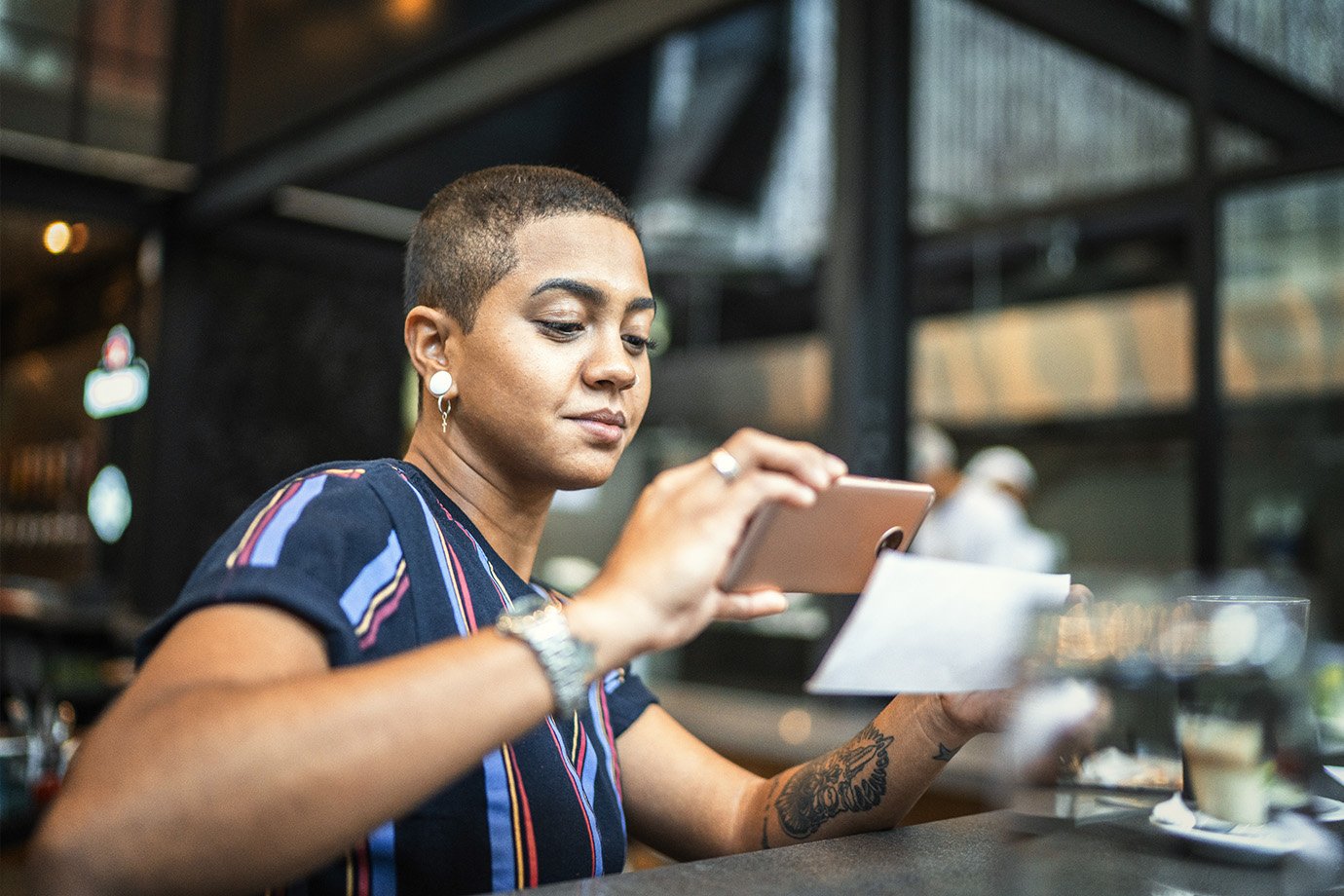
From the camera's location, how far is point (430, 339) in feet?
3.71

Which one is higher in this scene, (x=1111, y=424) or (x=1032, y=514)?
(x=1111, y=424)

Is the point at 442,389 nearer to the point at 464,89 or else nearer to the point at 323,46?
the point at 464,89

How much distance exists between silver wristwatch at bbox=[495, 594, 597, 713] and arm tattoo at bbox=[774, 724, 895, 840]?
1.63 ft

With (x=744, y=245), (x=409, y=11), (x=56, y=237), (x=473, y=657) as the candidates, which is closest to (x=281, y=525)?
(x=473, y=657)

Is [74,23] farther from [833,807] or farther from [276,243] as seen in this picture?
[833,807]

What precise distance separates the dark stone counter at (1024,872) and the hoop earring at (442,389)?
18.2 inches

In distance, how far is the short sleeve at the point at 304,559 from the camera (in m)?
0.76

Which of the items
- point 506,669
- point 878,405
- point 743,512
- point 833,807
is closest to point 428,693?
point 506,669

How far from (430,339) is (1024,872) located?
70 cm

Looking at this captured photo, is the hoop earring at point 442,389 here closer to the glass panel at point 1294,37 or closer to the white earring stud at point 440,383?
the white earring stud at point 440,383

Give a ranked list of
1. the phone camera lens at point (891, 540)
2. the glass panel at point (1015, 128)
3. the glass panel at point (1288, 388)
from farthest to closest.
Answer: the glass panel at point (1015, 128)
the glass panel at point (1288, 388)
the phone camera lens at point (891, 540)

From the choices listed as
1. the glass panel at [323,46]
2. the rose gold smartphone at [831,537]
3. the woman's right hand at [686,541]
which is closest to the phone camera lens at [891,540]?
the rose gold smartphone at [831,537]

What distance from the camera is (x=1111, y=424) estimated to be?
5867 millimetres

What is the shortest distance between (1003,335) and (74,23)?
15.9ft
